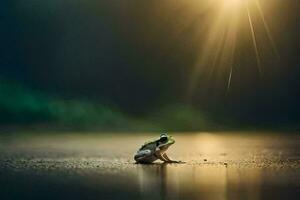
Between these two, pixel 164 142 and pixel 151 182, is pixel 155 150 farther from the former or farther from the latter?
pixel 151 182

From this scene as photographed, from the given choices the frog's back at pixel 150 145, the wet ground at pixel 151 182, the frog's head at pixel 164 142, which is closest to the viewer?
the wet ground at pixel 151 182

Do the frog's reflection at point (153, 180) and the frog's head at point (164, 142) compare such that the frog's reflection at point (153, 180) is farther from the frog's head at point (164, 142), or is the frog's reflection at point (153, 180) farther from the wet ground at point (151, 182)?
the frog's head at point (164, 142)

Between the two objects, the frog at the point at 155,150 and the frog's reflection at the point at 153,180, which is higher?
the frog at the point at 155,150

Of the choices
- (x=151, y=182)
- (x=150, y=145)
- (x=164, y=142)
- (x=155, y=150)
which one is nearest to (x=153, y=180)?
(x=151, y=182)

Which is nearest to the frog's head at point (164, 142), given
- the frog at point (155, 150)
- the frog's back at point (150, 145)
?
the frog at point (155, 150)

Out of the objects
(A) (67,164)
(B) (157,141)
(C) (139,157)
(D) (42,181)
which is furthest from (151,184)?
(A) (67,164)

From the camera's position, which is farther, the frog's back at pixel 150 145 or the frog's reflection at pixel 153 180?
the frog's back at pixel 150 145

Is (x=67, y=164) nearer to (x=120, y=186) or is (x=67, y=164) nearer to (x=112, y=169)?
(x=112, y=169)

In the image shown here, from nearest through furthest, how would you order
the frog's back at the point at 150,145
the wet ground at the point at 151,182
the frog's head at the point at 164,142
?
the wet ground at the point at 151,182 < the frog's head at the point at 164,142 < the frog's back at the point at 150,145
